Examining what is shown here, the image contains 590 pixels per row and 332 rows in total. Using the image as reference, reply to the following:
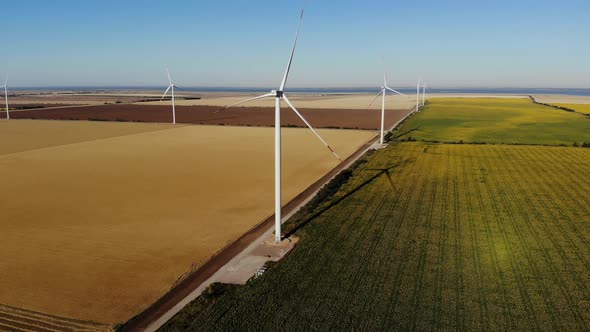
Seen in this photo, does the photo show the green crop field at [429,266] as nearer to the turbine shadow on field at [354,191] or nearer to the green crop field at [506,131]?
the turbine shadow on field at [354,191]

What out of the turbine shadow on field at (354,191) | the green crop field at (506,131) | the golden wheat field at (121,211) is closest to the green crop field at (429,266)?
the turbine shadow on field at (354,191)

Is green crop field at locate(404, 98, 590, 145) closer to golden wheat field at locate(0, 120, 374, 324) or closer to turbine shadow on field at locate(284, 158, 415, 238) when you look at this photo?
golden wheat field at locate(0, 120, 374, 324)

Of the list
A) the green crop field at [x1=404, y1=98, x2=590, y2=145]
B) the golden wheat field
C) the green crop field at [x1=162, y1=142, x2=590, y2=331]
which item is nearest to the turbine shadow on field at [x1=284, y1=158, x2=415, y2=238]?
the green crop field at [x1=162, y1=142, x2=590, y2=331]

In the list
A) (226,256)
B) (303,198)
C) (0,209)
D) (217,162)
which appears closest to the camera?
(226,256)

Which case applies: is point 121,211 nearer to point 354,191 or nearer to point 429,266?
point 354,191

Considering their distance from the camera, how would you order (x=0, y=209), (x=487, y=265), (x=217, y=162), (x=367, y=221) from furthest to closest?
(x=217, y=162), (x=0, y=209), (x=367, y=221), (x=487, y=265)

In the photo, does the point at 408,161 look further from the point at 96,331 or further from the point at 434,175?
the point at 96,331

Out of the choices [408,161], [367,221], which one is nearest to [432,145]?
[408,161]
